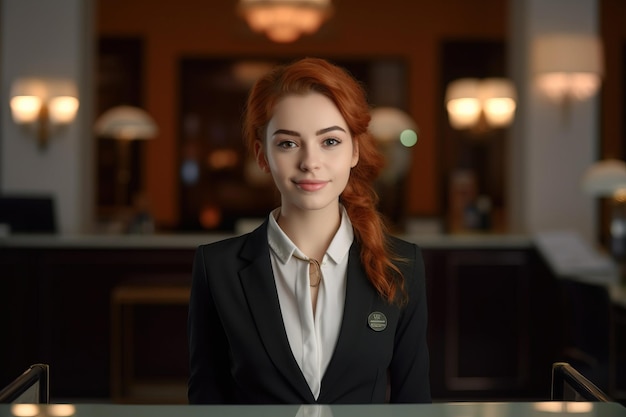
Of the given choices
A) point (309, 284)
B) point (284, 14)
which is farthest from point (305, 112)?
point (284, 14)

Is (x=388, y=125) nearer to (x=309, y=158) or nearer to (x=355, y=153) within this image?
(x=355, y=153)

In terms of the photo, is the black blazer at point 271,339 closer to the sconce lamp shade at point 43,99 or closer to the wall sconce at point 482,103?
the sconce lamp shade at point 43,99

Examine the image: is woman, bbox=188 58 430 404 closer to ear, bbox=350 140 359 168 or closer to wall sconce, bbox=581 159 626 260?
ear, bbox=350 140 359 168

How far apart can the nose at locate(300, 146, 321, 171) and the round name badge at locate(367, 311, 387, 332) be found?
269 mm

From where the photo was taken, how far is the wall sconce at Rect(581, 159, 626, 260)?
15.4 ft

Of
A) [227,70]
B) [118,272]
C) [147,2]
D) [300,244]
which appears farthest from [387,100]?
[300,244]

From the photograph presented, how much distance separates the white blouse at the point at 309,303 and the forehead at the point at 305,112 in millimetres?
196

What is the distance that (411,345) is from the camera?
1.44 m

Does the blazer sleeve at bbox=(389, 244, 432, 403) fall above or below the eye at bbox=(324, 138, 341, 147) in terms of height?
below

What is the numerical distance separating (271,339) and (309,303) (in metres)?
0.09

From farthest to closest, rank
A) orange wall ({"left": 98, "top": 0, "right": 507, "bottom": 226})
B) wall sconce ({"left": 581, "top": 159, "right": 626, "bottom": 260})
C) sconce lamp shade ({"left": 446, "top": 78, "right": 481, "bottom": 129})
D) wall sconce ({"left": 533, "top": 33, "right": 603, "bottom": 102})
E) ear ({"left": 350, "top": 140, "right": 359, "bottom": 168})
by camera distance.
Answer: orange wall ({"left": 98, "top": 0, "right": 507, "bottom": 226}) → sconce lamp shade ({"left": 446, "top": 78, "right": 481, "bottom": 129}) → wall sconce ({"left": 533, "top": 33, "right": 603, "bottom": 102}) → wall sconce ({"left": 581, "top": 159, "right": 626, "bottom": 260}) → ear ({"left": 350, "top": 140, "right": 359, "bottom": 168})

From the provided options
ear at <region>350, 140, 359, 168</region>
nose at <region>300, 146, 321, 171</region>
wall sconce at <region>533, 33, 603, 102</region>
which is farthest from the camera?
wall sconce at <region>533, 33, 603, 102</region>

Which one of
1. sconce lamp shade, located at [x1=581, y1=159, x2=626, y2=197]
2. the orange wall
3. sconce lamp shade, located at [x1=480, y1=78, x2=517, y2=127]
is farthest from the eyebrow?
the orange wall

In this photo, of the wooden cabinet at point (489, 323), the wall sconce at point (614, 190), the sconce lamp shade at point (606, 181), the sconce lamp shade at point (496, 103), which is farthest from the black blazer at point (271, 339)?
the sconce lamp shade at point (496, 103)
